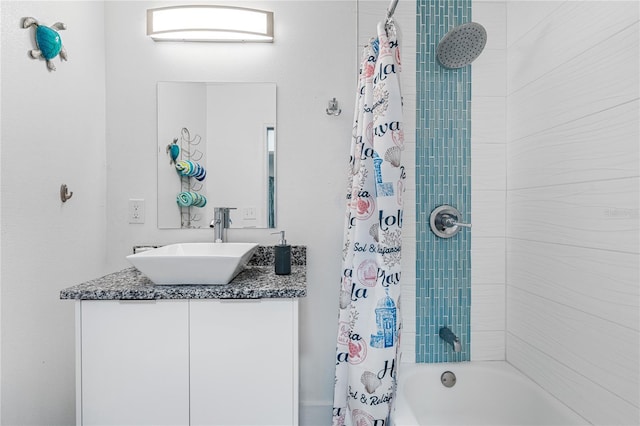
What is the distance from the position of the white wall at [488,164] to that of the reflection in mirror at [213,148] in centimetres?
103

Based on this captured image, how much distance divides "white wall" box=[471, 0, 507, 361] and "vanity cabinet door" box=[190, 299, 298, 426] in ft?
3.33

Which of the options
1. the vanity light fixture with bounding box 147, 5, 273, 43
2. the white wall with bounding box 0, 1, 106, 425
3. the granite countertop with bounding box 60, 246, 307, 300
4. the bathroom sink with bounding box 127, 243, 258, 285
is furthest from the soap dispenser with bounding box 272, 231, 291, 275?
the vanity light fixture with bounding box 147, 5, 273, 43

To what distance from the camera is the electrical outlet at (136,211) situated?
5.47 feet

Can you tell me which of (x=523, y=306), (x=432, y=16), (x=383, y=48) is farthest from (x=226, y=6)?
(x=523, y=306)

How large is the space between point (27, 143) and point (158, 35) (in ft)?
2.64

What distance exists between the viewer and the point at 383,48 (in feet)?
3.80

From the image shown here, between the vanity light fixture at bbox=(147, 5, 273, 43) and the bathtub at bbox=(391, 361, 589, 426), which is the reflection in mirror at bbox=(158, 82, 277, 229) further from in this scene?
the bathtub at bbox=(391, 361, 589, 426)

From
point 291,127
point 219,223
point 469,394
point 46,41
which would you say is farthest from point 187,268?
point 469,394

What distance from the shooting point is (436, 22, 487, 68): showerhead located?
51.9 inches

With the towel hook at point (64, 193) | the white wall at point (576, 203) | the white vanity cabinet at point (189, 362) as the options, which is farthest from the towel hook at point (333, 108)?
the towel hook at point (64, 193)

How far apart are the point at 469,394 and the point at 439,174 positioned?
105 centimetres

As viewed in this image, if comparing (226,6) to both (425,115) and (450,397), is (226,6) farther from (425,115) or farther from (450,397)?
(450,397)

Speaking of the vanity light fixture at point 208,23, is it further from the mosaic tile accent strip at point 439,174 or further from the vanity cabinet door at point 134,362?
the vanity cabinet door at point 134,362

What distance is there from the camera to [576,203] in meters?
1.18
